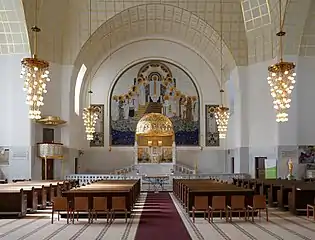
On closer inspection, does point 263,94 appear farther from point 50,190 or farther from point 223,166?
point 50,190

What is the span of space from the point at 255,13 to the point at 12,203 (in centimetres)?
1671

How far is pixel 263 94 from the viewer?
26.9 metres

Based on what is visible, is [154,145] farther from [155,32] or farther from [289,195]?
[289,195]

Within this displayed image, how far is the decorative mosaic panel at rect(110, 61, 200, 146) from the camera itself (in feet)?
109

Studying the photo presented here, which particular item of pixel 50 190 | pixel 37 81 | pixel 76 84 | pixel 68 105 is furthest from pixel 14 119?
pixel 37 81

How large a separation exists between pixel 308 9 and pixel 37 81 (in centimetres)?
1369

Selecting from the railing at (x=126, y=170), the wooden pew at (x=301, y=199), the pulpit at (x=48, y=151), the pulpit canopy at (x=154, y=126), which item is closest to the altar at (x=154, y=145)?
the pulpit canopy at (x=154, y=126)

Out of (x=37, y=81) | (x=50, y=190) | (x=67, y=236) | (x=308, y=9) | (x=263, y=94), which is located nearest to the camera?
(x=67, y=236)

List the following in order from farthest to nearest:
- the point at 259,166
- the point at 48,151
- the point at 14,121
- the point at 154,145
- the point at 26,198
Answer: the point at 154,145
the point at 259,166
the point at 48,151
the point at 14,121
the point at 26,198

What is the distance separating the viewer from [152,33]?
32.5m

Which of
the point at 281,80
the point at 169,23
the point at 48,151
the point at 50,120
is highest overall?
the point at 169,23

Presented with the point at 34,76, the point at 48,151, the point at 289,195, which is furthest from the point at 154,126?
the point at 289,195

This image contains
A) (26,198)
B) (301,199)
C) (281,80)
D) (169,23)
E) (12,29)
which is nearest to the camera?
(301,199)

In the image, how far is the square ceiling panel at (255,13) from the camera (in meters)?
25.6
